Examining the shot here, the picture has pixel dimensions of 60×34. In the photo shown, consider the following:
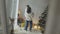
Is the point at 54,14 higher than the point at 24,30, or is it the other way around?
the point at 54,14

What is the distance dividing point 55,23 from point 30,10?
9.9 inches

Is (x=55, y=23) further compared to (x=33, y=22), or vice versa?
(x=33, y=22)

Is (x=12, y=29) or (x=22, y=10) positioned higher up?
(x=22, y=10)

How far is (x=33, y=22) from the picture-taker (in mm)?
567

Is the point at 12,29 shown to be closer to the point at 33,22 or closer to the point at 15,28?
the point at 15,28

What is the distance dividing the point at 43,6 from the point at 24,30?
0.17 metres

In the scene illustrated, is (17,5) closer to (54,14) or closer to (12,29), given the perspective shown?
(12,29)

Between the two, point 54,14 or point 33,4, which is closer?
point 54,14

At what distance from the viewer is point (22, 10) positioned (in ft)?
1.94

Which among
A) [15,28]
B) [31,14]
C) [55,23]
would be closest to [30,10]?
[31,14]

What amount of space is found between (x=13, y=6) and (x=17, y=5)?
42 mm

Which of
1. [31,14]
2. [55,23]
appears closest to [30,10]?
[31,14]

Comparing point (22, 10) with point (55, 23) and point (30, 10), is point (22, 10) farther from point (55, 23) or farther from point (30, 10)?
point (55, 23)

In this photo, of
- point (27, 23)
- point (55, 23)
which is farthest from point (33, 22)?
point (55, 23)
